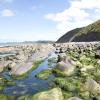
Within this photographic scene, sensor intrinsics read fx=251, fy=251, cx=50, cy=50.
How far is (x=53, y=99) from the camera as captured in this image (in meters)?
20.4

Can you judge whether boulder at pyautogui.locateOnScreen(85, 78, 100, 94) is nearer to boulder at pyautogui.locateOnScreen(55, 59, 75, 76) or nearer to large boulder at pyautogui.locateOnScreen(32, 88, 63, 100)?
large boulder at pyautogui.locateOnScreen(32, 88, 63, 100)

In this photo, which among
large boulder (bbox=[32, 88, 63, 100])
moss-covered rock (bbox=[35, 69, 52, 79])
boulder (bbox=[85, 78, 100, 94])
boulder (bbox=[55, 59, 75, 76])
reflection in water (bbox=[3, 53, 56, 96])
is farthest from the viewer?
boulder (bbox=[55, 59, 75, 76])

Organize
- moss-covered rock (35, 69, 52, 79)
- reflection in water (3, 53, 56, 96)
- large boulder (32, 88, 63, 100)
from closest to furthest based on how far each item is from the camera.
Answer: large boulder (32, 88, 63, 100) → reflection in water (3, 53, 56, 96) → moss-covered rock (35, 69, 52, 79)

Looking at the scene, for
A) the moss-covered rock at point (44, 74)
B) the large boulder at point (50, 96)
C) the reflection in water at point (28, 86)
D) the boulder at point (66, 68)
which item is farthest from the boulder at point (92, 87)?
the moss-covered rock at point (44, 74)

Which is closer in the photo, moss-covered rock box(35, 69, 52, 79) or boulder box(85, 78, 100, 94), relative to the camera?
boulder box(85, 78, 100, 94)

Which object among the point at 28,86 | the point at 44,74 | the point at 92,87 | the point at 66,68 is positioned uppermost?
the point at 66,68

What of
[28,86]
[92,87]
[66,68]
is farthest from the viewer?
[66,68]

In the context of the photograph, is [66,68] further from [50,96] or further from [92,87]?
[50,96]

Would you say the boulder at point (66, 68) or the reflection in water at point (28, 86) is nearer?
the reflection in water at point (28, 86)

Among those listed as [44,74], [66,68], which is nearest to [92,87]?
[66,68]

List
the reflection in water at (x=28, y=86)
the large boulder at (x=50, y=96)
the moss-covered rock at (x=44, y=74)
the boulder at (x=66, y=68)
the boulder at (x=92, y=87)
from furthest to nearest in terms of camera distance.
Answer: the boulder at (x=66, y=68), the moss-covered rock at (x=44, y=74), the reflection in water at (x=28, y=86), the boulder at (x=92, y=87), the large boulder at (x=50, y=96)

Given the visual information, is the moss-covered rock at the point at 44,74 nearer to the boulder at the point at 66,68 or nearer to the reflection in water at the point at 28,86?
the reflection in water at the point at 28,86

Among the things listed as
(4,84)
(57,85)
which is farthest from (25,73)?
(57,85)

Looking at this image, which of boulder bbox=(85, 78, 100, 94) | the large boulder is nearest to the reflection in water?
the large boulder
